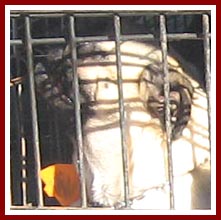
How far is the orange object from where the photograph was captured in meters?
2.96

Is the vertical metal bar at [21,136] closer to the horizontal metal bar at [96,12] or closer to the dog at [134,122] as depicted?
the dog at [134,122]

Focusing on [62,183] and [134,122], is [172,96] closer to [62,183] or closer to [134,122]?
[134,122]

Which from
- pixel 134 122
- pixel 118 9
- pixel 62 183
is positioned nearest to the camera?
pixel 118 9

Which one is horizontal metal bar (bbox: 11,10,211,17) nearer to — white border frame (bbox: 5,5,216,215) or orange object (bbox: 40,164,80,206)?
white border frame (bbox: 5,5,216,215)

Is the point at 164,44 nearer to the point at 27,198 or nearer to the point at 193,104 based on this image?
the point at 193,104

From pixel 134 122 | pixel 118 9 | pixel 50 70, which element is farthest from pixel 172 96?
pixel 118 9

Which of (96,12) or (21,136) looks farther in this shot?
(21,136)

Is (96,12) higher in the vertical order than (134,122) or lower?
higher

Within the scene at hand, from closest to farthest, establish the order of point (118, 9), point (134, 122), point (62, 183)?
point (118, 9), point (134, 122), point (62, 183)

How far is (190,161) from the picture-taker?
296 cm

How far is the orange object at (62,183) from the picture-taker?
296 centimetres

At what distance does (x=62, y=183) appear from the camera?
300 cm

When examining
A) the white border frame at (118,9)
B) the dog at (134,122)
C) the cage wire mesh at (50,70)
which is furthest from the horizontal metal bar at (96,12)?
the dog at (134,122)

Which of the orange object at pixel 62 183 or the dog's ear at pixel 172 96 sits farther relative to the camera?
the orange object at pixel 62 183
